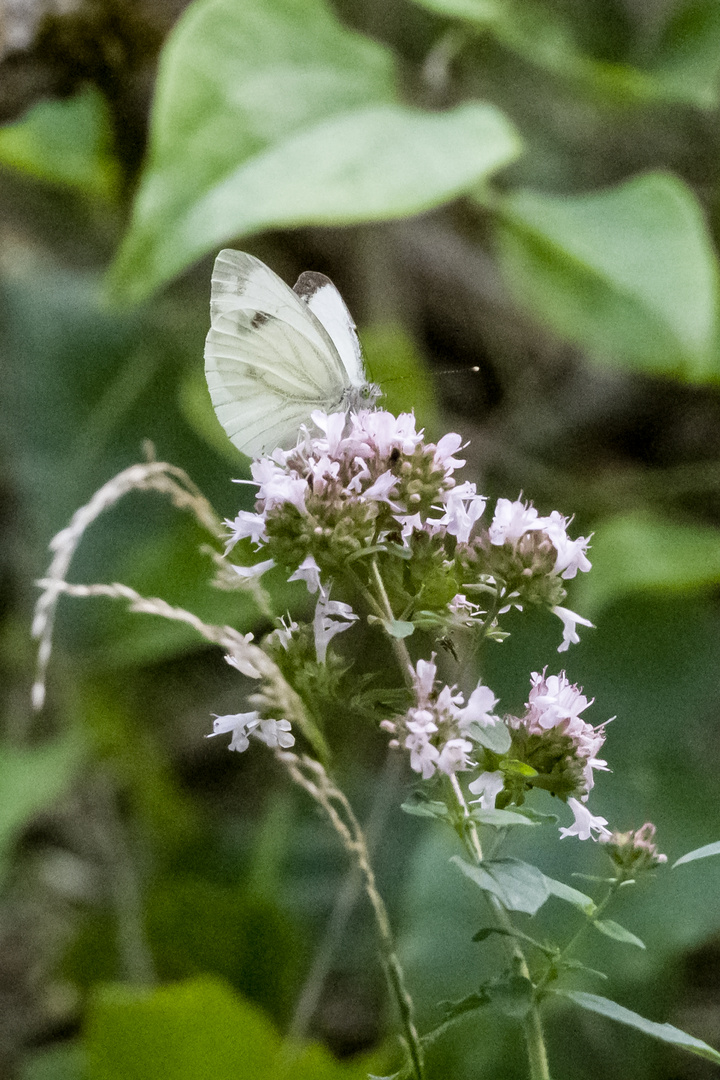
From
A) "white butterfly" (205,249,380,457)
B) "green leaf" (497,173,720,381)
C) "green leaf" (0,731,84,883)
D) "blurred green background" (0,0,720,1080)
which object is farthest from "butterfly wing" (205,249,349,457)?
"green leaf" (0,731,84,883)

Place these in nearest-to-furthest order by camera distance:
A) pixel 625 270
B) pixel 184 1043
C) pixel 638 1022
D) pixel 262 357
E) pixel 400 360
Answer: pixel 638 1022 → pixel 262 357 → pixel 184 1043 → pixel 625 270 → pixel 400 360

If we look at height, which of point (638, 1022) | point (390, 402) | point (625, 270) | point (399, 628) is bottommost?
point (638, 1022)

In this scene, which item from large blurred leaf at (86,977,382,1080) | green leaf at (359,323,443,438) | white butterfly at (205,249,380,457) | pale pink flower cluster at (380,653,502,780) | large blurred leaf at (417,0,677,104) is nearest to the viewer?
pale pink flower cluster at (380,653,502,780)

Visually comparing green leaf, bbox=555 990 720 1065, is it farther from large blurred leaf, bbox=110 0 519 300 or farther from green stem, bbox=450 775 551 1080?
large blurred leaf, bbox=110 0 519 300

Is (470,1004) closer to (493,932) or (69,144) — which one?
(493,932)

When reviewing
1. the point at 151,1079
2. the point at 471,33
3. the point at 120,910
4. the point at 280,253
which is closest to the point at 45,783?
the point at 120,910

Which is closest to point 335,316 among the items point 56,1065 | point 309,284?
point 309,284

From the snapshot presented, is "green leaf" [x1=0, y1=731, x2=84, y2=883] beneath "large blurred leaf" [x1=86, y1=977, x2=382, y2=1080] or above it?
above

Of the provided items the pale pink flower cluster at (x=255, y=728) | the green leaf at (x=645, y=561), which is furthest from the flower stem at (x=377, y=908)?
the green leaf at (x=645, y=561)
